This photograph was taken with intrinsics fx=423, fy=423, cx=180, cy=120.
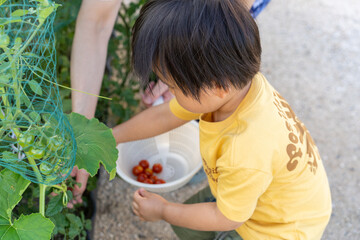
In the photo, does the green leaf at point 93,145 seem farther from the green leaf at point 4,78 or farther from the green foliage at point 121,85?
the green foliage at point 121,85

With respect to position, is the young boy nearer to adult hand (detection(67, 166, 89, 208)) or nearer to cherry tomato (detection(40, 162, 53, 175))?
adult hand (detection(67, 166, 89, 208))

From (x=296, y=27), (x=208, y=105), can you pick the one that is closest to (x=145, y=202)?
(x=208, y=105)

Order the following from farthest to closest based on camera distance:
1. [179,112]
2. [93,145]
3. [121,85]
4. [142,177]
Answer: [121,85] → [142,177] → [179,112] → [93,145]

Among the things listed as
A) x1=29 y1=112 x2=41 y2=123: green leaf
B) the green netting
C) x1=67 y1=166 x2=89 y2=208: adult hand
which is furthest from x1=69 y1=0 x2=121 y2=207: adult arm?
x1=29 y1=112 x2=41 y2=123: green leaf

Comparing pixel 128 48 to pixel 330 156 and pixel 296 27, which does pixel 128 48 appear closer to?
pixel 330 156

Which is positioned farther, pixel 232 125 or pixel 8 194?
pixel 232 125

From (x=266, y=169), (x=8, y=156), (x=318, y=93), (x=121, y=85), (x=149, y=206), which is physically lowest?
(x=318, y=93)

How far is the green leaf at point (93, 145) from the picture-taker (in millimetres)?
1097

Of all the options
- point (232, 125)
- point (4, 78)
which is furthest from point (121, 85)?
point (4, 78)

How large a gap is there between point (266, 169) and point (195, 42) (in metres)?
0.39

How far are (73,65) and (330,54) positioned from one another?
2.13 m

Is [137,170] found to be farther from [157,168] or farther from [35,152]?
[35,152]

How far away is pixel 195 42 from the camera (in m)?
1.04

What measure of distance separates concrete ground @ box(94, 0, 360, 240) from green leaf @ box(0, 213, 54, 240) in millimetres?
1038
